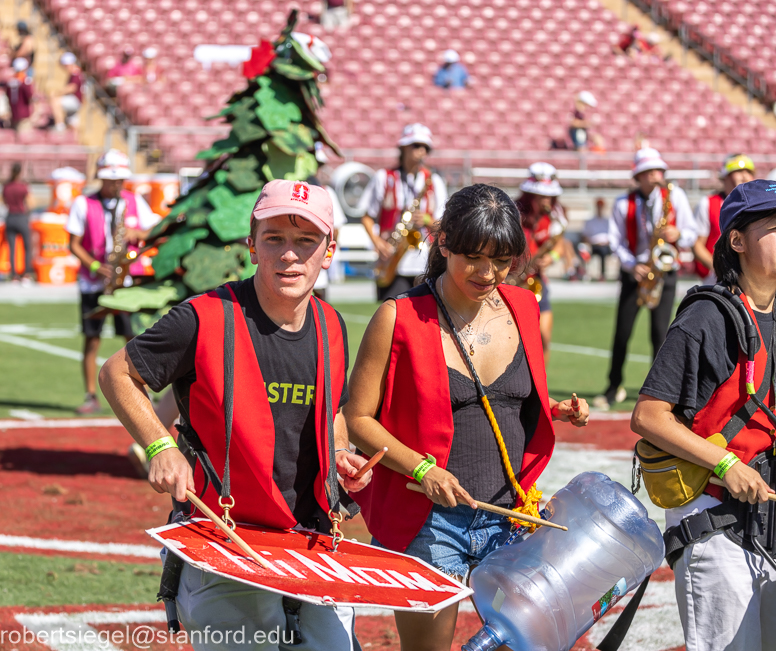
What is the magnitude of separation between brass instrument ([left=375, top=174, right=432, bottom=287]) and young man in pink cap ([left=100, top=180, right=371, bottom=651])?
6715 mm

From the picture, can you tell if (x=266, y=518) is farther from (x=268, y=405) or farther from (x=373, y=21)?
(x=373, y=21)

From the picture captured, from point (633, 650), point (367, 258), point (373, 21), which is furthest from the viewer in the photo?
point (373, 21)

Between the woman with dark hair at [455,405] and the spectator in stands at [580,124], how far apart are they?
2283cm

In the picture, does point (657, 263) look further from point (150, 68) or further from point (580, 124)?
point (150, 68)

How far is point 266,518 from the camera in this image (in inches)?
127

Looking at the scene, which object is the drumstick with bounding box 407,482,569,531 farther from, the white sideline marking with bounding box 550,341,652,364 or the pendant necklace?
the white sideline marking with bounding box 550,341,652,364

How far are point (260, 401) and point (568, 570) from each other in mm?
1044

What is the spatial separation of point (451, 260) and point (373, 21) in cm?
2850

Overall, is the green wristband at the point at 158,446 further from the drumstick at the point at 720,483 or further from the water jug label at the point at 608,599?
the drumstick at the point at 720,483

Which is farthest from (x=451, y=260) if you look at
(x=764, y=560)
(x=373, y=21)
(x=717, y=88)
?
(x=717, y=88)

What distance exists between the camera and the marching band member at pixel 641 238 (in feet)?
34.2

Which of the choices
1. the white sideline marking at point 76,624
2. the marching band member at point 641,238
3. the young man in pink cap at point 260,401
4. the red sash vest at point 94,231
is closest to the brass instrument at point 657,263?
the marching band member at point 641,238

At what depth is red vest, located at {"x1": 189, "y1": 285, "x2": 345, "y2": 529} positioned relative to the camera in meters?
3.20

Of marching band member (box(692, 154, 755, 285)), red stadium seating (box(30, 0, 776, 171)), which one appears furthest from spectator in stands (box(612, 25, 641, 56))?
marching band member (box(692, 154, 755, 285))
